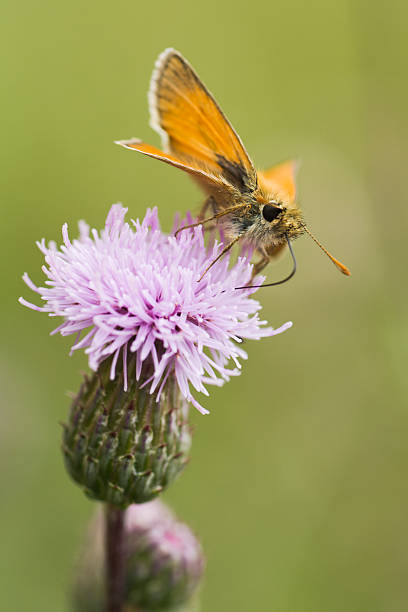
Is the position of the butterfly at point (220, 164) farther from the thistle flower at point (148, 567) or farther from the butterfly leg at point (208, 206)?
the thistle flower at point (148, 567)

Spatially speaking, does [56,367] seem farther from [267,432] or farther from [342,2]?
[342,2]

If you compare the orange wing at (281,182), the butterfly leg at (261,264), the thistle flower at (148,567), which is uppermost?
the orange wing at (281,182)

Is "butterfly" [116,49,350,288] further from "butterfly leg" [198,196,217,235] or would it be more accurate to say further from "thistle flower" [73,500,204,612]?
"thistle flower" [73,500,204,612]

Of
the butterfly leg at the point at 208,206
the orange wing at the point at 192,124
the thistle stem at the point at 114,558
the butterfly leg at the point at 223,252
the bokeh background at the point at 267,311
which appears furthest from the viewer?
the bokeh background at the point at 267,311

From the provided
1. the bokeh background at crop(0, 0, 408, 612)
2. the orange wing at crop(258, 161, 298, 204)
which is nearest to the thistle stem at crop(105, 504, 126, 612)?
the orange wing at crop(258, 161, 298, 204)

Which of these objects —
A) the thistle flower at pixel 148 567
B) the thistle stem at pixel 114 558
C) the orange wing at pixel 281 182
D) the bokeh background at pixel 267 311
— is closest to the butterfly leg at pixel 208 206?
the orange wing at pixel 281 182

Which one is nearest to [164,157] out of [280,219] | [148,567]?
[280,219]
